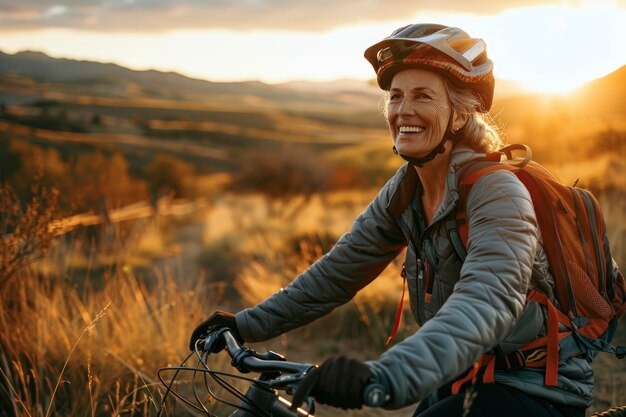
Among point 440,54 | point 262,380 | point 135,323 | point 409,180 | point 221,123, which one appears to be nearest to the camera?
point 262,380

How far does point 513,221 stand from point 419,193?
68 cm

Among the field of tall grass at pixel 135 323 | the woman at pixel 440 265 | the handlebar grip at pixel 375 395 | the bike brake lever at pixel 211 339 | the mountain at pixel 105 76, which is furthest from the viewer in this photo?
the mountain at pixel 105 76

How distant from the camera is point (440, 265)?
263 cm

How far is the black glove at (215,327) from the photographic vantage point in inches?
110

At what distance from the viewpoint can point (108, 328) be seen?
5727 millimetres

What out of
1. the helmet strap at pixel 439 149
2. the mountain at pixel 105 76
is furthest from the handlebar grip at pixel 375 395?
the mountain at pixel 105 76

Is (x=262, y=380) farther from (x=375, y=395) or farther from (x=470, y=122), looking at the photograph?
(x=470, y=122)

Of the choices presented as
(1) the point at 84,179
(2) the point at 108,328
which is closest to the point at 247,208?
(1) the point at 84,179

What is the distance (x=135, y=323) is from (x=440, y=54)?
3788 mm

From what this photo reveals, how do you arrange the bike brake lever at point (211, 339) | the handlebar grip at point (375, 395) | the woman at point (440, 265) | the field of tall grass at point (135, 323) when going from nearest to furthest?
the handlebar grip at point (375, 395), the woman at point (440, 265), the bike brake lever at point (211, 339), the field of tall grass at point (135, 323)

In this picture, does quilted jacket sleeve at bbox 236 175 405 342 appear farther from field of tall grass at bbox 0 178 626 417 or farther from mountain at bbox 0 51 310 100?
mountain at bbox 0 51 310 100

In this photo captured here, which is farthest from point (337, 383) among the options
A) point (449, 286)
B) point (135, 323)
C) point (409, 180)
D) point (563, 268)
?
point (135, 323)

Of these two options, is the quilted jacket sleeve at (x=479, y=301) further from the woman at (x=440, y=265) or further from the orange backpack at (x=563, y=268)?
the orange backpack at (x=563, y=268)

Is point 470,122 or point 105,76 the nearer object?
point 470,122
